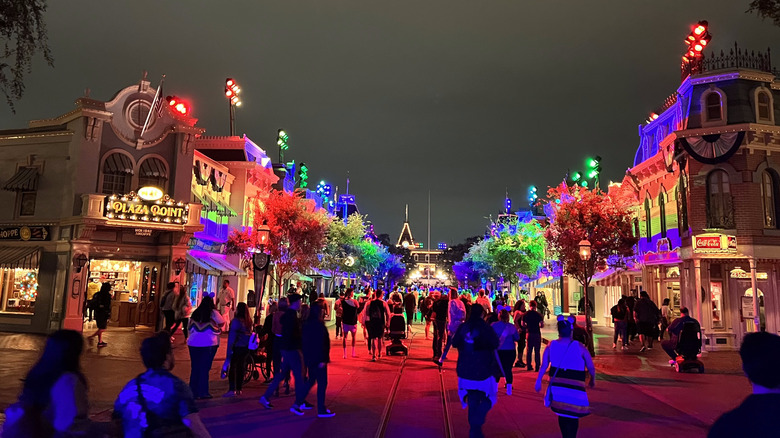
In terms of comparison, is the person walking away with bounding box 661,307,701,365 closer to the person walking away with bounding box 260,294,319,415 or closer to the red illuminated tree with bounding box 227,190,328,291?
the person walking away with bounding box 260,294,319,415

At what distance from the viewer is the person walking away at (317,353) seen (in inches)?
330

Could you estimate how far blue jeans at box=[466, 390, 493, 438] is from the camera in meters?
6.27

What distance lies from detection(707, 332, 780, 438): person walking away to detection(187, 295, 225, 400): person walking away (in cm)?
821

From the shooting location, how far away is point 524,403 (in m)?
9.81

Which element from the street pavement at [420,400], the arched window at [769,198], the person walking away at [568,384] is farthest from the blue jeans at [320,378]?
the arched window at [769,198]

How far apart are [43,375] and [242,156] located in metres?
28.9

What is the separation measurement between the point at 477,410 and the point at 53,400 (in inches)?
172

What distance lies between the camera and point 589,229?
20859 mm

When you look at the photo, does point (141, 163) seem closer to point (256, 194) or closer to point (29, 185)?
point (29, 185)

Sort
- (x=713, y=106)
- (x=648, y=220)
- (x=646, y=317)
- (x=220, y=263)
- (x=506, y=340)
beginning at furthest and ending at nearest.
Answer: (x=220, y=263)
(x=648, y=220)
(x=713, y=106)
(x=646, y=317)
(x=506, y=340)

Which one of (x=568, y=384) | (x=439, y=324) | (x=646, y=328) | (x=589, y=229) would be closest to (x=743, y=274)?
(x=646, y=328)

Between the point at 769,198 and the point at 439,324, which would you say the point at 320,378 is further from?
the point at 769,198

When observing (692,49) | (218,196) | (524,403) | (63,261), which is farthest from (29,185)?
(692,49)

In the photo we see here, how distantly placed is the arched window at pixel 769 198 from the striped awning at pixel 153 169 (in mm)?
23437
